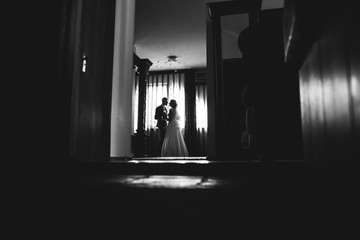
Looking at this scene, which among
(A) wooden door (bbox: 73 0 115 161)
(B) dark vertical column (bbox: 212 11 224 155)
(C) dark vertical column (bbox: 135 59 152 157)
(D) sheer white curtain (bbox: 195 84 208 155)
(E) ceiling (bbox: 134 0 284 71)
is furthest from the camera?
(D) sheer white curtain (bbox: 195 84 208 155)

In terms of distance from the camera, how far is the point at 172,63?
25.2ft

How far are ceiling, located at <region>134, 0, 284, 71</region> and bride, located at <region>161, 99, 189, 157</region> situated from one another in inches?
58.5

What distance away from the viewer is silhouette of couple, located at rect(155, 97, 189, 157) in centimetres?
653

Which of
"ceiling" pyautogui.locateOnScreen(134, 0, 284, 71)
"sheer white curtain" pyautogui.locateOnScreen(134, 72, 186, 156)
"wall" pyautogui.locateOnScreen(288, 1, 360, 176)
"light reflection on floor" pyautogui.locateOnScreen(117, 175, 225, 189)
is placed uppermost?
"ceiling" pyautogui.locateOnScreen(134, 0, 284, 71)

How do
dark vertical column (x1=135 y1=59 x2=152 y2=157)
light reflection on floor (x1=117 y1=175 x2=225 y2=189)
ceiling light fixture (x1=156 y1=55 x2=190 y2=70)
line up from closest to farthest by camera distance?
light reflection on floor (x1=117 y1=175 x2=225 y2=189) → dark vertical column (x1=135 y1=59 x2=152 y2=157) → ceiling light fixture (x1=156 y1=55 x2=190 y2=70)

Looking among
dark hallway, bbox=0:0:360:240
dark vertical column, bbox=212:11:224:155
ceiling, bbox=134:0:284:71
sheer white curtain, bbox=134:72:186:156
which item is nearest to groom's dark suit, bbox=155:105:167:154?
sheer white curtain, bbox=134:72:186:156

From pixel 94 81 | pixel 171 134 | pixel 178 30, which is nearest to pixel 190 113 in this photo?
pixel 171 134

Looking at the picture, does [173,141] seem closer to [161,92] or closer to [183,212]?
[161,92]

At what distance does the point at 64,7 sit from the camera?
65.0 inches

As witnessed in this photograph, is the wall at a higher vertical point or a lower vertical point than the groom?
lower

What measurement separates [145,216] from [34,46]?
1453 millimetres

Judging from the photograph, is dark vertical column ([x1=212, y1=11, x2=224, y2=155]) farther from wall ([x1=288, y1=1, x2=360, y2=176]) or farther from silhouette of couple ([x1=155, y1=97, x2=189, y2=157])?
silhouette of couple ([x1=155, y1=97, x2=189, y2=157])

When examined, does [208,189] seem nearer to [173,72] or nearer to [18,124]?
[18,124]

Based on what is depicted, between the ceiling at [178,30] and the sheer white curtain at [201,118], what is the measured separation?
2.97 ft
